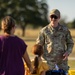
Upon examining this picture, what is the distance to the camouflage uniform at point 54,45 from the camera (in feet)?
24.9

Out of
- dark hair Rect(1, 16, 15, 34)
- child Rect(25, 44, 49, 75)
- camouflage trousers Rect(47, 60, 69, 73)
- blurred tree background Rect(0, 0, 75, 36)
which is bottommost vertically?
blurred tree background Rect(0, 0, 75, 36)

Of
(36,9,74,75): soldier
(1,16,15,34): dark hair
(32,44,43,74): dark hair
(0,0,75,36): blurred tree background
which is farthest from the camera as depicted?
(0,0,75,36): blurred tree background

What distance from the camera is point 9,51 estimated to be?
5.71 m

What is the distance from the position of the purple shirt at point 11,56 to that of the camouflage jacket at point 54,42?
1864 mm

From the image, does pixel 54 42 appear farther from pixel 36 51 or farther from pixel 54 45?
pixel 36 51

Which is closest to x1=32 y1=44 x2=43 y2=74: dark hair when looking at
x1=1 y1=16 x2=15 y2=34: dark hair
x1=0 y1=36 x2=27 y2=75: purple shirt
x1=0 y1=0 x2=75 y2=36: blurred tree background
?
x1=0 y1=36 x2=27 y2=75: purple shirt

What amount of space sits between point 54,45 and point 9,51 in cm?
201

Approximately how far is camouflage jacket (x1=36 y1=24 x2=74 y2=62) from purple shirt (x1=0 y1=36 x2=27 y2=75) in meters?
1.86

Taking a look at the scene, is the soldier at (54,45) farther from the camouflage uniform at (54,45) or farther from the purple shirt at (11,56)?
the purple shirt at (11,56)

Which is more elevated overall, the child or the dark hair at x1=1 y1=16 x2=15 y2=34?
the dark hair at x1=1 y1=16 x2=15 y2=34

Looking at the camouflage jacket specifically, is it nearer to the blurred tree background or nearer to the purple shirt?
the purple shirt

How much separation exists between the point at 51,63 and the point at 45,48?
0.31m

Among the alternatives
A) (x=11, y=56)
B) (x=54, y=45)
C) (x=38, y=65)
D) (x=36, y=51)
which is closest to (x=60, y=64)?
(x=54, y=45)

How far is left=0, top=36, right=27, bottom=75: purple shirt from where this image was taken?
5691mm
